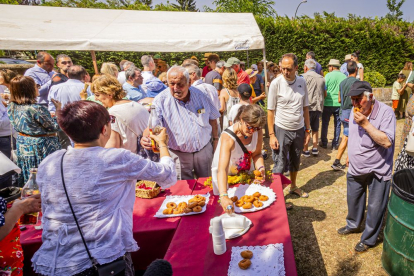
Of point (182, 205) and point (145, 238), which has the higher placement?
point (182, 205)

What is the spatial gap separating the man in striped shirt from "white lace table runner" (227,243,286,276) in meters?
1.64

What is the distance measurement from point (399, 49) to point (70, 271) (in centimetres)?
1607

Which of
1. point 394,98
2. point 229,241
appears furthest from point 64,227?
point 394,98

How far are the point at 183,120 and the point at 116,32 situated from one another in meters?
4.50

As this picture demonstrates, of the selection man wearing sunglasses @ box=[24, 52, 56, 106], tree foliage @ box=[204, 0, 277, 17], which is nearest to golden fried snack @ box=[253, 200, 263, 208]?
man wearing sunglasses @ box=[24, 52, 56, 106]

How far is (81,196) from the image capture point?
138 cm

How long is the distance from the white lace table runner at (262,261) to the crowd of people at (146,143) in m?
0.39

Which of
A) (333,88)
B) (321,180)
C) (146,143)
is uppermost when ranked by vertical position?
(146,143)

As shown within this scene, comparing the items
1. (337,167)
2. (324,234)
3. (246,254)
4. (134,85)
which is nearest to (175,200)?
(246,254)

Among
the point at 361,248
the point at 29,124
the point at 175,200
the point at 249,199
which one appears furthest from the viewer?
the point at 29,124

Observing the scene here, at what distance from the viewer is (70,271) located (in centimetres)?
138

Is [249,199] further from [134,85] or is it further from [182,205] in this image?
[134,85]

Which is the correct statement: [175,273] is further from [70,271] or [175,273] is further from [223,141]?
[223,141]

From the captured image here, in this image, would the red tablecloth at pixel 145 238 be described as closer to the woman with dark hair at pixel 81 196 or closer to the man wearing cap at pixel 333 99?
the woman with dark hair at pixel 81 196
